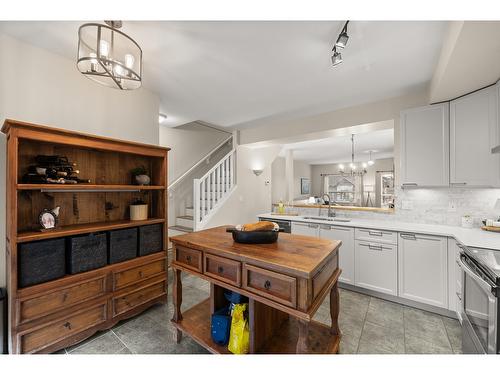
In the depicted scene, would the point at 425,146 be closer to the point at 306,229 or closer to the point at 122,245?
the point at 306,229

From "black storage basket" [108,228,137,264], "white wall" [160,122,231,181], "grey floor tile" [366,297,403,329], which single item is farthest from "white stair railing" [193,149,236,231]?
"grey floor tile" [366,297,403,329]

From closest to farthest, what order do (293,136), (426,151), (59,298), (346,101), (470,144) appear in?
(59,298) < (470,144) < (426,151) < (346,101) < (293,136)

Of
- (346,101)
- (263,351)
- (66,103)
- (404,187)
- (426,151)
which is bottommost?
(263,351)

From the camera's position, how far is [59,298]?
5.56 feet

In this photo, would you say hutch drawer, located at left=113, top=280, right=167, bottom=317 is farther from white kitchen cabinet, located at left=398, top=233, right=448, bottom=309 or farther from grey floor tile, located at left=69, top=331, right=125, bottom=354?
white kitchen cabinet, located at left=398, top=233, right=448, bottom=309

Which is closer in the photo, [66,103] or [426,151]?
[66,103]

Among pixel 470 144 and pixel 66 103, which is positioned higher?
pixel 66 103

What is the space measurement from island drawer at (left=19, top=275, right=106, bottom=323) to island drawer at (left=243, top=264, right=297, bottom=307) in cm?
151

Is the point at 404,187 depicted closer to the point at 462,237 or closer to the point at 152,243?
the point at 462,237

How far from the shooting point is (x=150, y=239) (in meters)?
2.35

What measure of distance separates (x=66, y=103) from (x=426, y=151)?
13.4 feet

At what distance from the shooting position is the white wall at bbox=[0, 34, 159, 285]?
5.79ft

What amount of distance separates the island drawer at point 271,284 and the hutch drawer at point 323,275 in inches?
5.2

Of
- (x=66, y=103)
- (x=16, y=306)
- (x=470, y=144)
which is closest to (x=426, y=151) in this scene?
(x=470, y=144)
